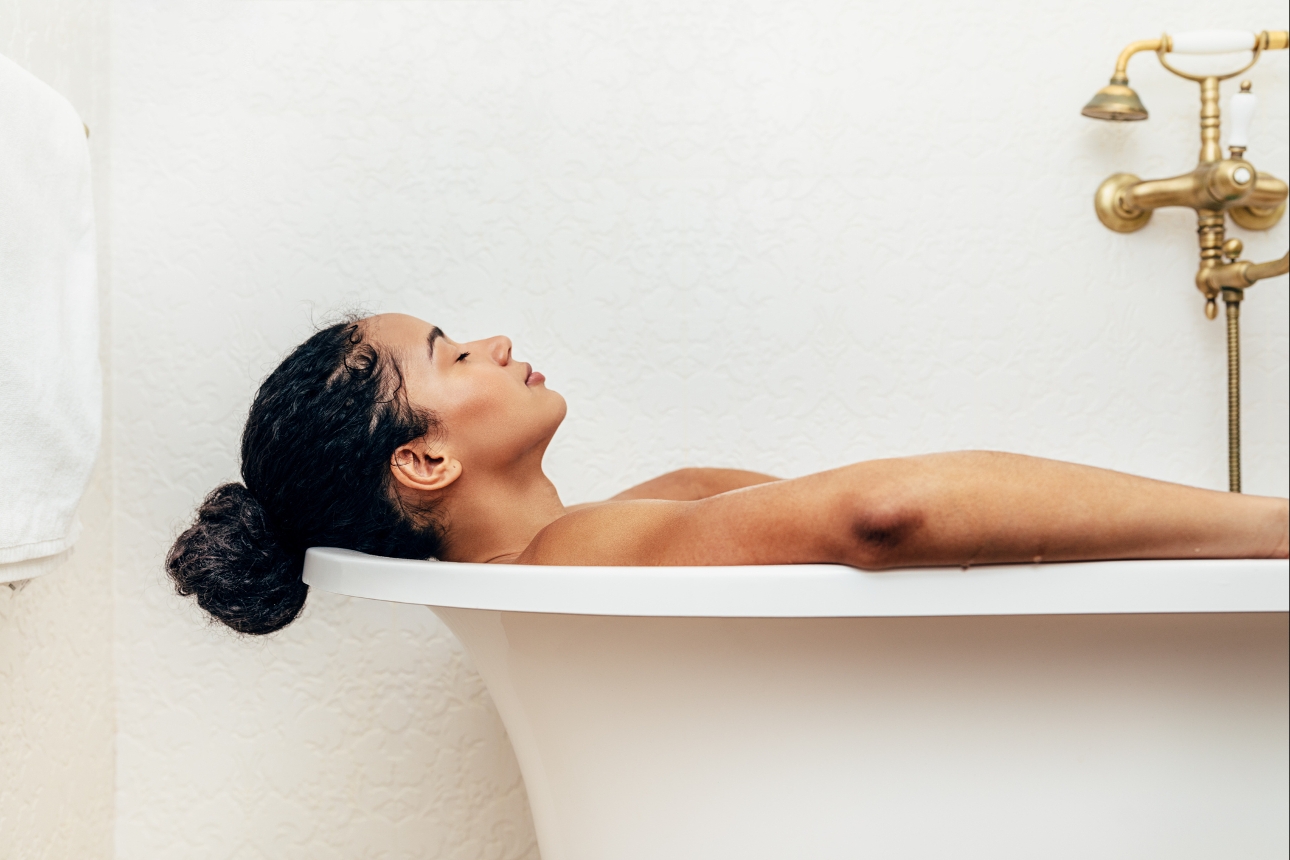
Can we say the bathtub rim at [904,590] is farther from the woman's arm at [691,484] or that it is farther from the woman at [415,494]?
the woman's arm at [691,484]

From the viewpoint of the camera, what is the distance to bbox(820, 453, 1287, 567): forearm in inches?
24.8

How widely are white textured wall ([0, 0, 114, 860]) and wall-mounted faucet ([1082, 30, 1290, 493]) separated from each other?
1.34 metres

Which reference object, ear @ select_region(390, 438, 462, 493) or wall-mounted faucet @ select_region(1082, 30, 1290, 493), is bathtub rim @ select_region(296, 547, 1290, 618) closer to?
ear @ select_region(390, 438, 462, 493)

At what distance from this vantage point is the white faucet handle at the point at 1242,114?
137 cm

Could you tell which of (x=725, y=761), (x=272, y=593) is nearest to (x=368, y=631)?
(x=272, y=593)

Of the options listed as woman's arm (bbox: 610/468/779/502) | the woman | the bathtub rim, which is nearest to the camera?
the bathtub rim

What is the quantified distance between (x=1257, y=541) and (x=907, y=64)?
102 centimetres

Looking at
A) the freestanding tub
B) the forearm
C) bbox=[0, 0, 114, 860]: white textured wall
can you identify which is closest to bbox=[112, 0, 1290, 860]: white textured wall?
bbox=[0, 0, 114, 860]: white textured wall

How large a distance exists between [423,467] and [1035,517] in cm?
56

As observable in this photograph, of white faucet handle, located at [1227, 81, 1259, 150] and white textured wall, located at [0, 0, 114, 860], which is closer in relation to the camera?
white textured wall, located at [0, 0, 114, 860]

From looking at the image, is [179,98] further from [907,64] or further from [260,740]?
[907,64]

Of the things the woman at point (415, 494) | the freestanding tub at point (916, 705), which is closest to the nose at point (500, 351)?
the woman at point (415, 494)

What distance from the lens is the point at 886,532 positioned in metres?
0.63

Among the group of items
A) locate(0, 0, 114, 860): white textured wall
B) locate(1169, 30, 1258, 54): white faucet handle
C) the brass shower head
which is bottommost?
locate(0, 0, 114, 860): white textured wall
